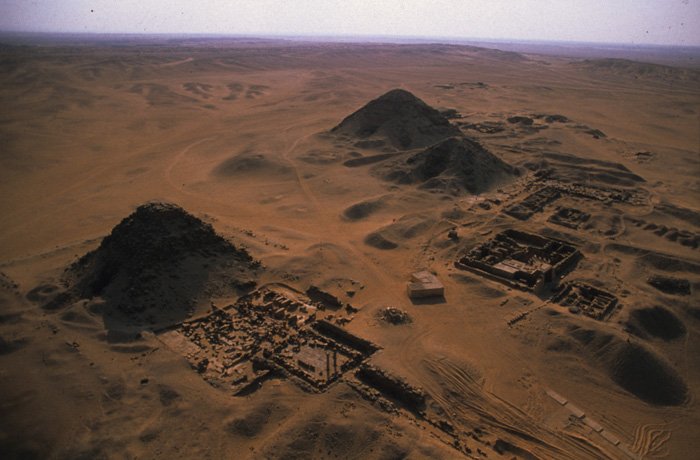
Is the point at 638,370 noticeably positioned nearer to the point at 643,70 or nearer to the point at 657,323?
the point at 657,323

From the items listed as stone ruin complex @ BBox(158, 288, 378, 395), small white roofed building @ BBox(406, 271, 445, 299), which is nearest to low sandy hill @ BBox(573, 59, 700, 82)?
small white roofed building @ BBox(406, 271, 445, 299)

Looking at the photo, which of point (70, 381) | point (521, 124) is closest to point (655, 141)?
point (521, 124)

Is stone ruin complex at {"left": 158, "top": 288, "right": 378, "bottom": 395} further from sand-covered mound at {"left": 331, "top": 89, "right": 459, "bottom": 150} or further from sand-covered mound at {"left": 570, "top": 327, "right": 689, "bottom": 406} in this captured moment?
sand-covered mound at {"left": 331, "top": 89, "right": 459, "bottom": 150}

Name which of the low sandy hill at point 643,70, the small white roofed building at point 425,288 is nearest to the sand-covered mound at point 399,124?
the small white roofed building at point 425,288

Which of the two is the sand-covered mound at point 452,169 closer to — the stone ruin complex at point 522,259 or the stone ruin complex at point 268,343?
the stone ruin complex at point 522,259

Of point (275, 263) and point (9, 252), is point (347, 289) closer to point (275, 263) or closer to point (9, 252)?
point (275, 263)

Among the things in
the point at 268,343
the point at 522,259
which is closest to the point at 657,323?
the point at 522,259
